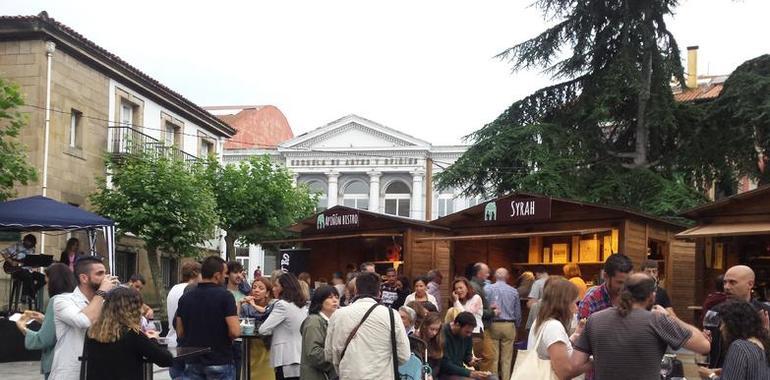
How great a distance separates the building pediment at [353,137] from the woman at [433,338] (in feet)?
146

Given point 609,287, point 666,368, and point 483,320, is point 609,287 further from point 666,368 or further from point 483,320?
point 483,320

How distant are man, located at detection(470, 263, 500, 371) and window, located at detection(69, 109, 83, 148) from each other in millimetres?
16201

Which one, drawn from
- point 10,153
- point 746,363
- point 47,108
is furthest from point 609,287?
point 47,108

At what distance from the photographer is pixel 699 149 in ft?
76.1

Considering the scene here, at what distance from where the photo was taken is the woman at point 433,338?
8461 mm

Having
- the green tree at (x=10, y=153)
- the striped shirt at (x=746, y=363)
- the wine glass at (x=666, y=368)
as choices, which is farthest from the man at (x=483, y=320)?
the green tree at (x=10, y=153)

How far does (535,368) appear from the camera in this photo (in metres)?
6.31

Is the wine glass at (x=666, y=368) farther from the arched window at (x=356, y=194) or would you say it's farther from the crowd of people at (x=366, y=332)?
the arched window at (x=356, y=194)

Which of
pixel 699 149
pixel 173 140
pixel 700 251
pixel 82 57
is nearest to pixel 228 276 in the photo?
pixel 700 251

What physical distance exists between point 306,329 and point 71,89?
20041 millimetres

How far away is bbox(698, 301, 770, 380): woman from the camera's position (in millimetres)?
5402

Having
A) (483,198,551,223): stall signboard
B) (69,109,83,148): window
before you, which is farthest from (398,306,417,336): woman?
(69,109,83,148): window

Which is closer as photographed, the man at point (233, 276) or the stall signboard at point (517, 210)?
the man at point (233, 276)

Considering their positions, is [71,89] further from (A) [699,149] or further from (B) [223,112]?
(B) [223,112]
